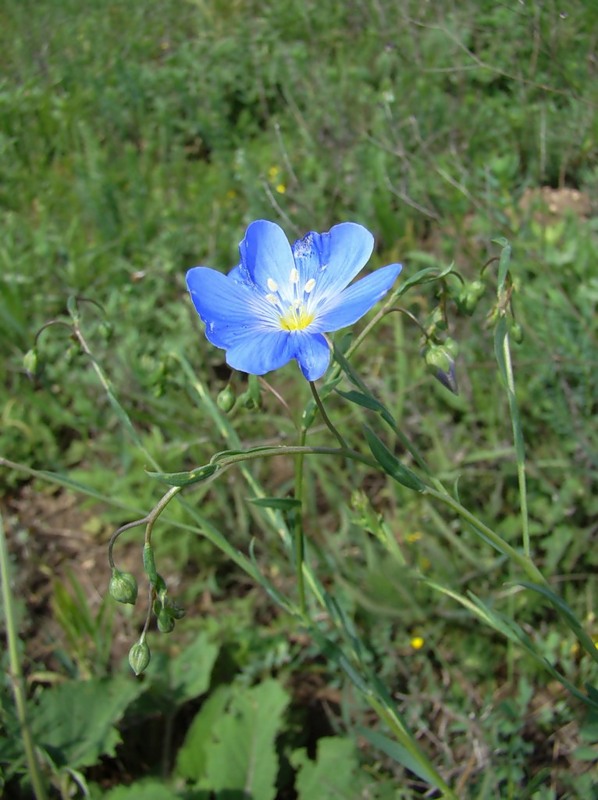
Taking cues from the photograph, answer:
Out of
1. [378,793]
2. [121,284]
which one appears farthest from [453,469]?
[121,284]

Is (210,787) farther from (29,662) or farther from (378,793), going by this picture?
(29,662)

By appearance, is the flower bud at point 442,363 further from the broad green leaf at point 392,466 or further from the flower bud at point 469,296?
the broad green leaf at point 392,466

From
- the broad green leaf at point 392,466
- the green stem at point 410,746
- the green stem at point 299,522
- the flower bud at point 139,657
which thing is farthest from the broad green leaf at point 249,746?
the broad green leaf at point 392,466

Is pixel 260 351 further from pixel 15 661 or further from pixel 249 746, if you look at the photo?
pixel 249 746

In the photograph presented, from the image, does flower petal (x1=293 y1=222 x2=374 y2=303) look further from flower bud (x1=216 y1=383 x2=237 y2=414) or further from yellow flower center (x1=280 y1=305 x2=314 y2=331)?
flower bud (x1=216 y1=383 x2=237 y2=414)

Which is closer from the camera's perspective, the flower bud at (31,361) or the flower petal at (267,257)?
the flower petal at (267,257)
